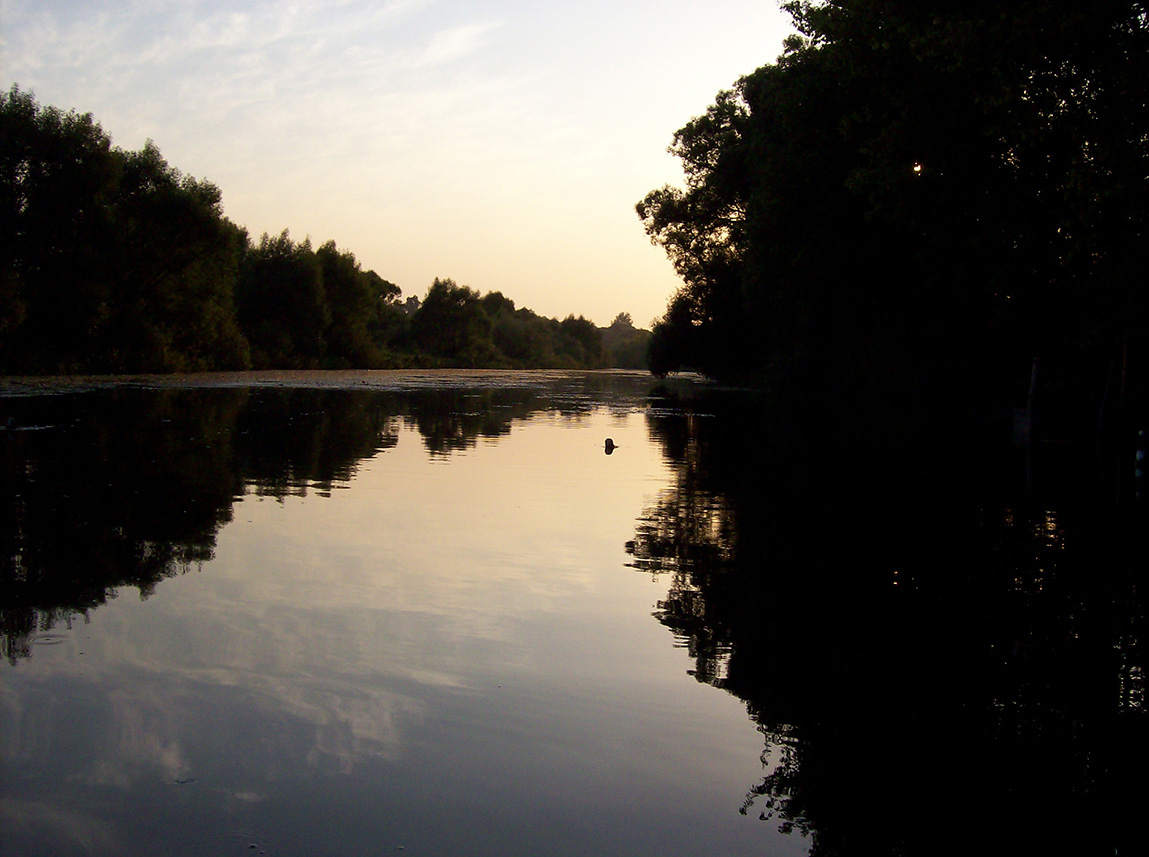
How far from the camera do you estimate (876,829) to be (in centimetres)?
434

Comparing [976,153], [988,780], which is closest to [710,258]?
[976,153]

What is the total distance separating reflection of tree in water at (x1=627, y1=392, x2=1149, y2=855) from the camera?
14.9 ft

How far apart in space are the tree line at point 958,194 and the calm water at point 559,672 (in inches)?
385

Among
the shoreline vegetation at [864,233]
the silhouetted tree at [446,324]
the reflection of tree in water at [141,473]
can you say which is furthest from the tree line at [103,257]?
the silhouetted tree at [446,324]

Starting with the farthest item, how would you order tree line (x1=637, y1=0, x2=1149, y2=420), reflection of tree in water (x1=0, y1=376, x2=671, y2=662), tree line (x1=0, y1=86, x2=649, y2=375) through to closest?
tree line (x1=0, y1=86, x2=649, y2=375) → tree line (x1=637, y1=0, x2=1149, y2=420) → reflection of tree in water (x1=0, y1=376, x2=671, y2=662)

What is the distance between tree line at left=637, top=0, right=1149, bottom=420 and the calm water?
32.1 feet

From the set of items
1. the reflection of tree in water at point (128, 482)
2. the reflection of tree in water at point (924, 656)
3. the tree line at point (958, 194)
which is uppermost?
the tree line at point (958, 194)

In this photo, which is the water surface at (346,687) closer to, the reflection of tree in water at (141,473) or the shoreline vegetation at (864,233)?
the reflection of tree in water at (141,473)

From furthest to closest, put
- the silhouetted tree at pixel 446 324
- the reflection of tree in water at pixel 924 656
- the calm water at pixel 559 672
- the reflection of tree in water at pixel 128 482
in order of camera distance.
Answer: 1. the silhouetted tree at pixel 446 324
2. the reflection of tree in water at pixel 128 482
3. the reflection of tree in water at pixel 924 656
4. the calm water at pixel 559 672

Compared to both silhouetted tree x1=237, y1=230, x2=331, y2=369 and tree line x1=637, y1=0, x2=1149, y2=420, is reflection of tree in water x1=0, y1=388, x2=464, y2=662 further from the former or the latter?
silhouetted tree x1=237, y1=230, x2=331, y2=369

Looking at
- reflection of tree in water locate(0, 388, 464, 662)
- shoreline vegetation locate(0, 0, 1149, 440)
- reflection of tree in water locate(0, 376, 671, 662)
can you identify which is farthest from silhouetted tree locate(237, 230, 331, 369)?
reflection of tree in water locate(0, 388, 464, 662)

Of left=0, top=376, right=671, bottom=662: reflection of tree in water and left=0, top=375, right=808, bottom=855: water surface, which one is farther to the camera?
left=0, top=376, right=671, bottom=662: reflection of tree in water

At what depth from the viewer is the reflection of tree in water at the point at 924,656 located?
14.9ft

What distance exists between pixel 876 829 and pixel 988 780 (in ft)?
2.64
